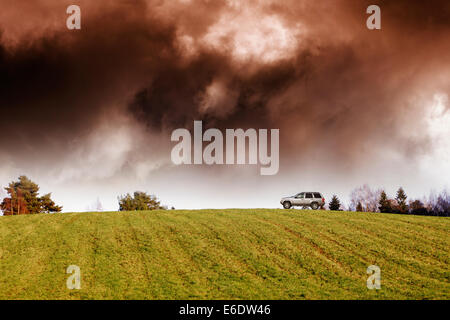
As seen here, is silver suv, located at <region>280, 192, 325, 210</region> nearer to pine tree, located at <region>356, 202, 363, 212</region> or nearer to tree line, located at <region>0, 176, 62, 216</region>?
tree line, located at <region>0, 176, 62, 216</region>

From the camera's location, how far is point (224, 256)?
19.0m

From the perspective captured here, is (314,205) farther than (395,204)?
No

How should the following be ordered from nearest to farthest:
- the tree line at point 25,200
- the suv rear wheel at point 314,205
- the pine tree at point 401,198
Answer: the suv rear wheel at point 314,205
the tree line at point 25,200
the pine tree at point 401,198

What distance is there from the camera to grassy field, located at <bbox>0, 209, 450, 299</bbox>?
14573 mm

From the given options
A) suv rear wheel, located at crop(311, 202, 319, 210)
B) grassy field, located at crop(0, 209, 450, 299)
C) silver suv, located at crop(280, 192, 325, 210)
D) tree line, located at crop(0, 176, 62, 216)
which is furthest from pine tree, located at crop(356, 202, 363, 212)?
tree line, located at crop(0, 176, 62, 216)

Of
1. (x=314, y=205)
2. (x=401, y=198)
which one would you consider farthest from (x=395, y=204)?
(x=314, y=205)

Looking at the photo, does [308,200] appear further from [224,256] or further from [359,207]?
[359,207]

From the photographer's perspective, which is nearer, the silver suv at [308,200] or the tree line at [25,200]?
the silver suv at [308,200]

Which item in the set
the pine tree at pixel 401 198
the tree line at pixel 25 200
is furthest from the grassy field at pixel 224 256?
the pine tree at pixel 401 198

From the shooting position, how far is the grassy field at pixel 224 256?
1457 centimetres

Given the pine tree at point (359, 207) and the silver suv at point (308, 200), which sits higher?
the silver suv at point (308, 200)

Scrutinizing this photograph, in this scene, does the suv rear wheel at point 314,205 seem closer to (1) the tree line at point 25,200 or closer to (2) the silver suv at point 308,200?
(2) the silver suv at point 308,200
